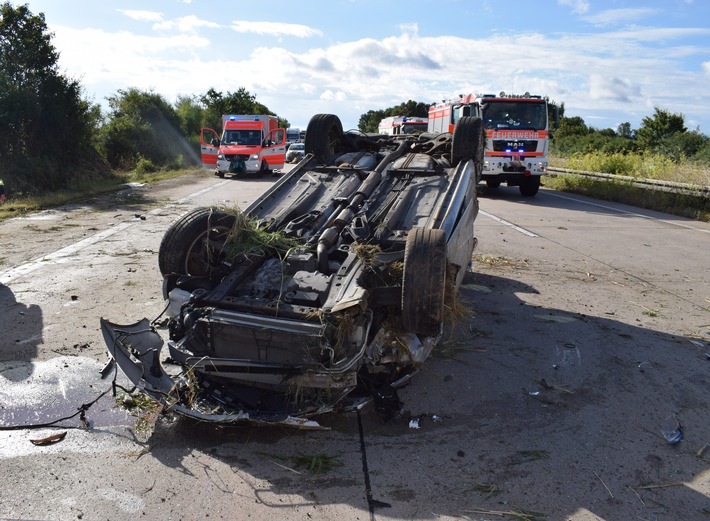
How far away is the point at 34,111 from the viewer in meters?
19.5

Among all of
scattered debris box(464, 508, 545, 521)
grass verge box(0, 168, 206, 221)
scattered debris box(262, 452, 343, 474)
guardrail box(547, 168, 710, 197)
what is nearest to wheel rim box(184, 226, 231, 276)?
scattered debris box(262, 452, 343, 474)

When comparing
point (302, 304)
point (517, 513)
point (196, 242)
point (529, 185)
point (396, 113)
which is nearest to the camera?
point (517, 513)

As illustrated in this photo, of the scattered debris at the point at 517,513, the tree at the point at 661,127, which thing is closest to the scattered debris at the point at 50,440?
the scattered debris at the point at 517,513

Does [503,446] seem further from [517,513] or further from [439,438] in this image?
[517,513]

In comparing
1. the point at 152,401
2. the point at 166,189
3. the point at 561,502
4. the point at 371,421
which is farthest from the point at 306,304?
the point at 166,189

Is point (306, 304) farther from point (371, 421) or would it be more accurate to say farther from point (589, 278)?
point (589, 278)

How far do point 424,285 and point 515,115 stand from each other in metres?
Answer: 14.5

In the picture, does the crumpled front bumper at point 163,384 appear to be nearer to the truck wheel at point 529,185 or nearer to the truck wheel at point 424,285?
the truck wheel at point 424,285

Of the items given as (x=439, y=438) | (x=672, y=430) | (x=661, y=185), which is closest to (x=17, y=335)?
(x=439, y=438)

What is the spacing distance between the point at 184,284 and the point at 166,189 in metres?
15.5

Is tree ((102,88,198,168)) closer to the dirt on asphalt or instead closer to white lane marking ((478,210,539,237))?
white lane marking ((478,210,539,237))

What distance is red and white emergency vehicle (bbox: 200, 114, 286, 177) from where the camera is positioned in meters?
23.4

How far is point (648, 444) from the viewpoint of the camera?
3.87 meters

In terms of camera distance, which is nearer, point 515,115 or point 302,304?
point 302,304
